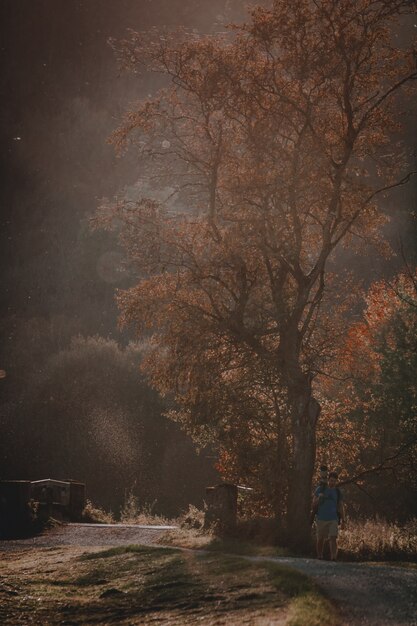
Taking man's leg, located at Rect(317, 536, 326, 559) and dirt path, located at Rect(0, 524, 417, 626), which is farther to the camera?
man's leg, located at Rect(317, 536, 326, 559)

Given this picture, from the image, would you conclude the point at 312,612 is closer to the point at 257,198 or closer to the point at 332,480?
the point at 332,480

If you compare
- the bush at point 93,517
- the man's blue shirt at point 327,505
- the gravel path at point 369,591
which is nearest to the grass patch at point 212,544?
the man's blue shirt at point 327,505

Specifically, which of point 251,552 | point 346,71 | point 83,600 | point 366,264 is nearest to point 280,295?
point 346,71

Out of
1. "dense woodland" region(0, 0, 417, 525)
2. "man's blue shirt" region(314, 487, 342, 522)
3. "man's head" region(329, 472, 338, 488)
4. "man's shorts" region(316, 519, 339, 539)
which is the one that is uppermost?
"dense woodland" region(0, 0, 417, 525)

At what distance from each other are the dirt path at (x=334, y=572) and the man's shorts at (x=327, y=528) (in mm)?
1439

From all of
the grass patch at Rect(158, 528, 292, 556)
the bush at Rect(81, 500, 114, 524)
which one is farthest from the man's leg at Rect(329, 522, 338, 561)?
the bush at Rect(81, 500, 114, 524)

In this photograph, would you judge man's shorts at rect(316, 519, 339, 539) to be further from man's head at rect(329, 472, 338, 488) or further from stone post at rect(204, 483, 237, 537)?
stone post at rect(204, 483, 237, 537)

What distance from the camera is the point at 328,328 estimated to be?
22.5 m

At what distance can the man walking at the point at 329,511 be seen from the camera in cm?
1553

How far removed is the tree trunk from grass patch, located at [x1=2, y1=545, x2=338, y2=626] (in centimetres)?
442

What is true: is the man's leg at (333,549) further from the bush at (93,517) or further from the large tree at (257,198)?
the bush at (93,517)

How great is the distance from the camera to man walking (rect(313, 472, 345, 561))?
15531 mm

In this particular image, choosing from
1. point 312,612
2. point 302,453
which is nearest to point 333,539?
point 302,453

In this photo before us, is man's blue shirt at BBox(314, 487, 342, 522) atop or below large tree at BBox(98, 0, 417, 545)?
below
